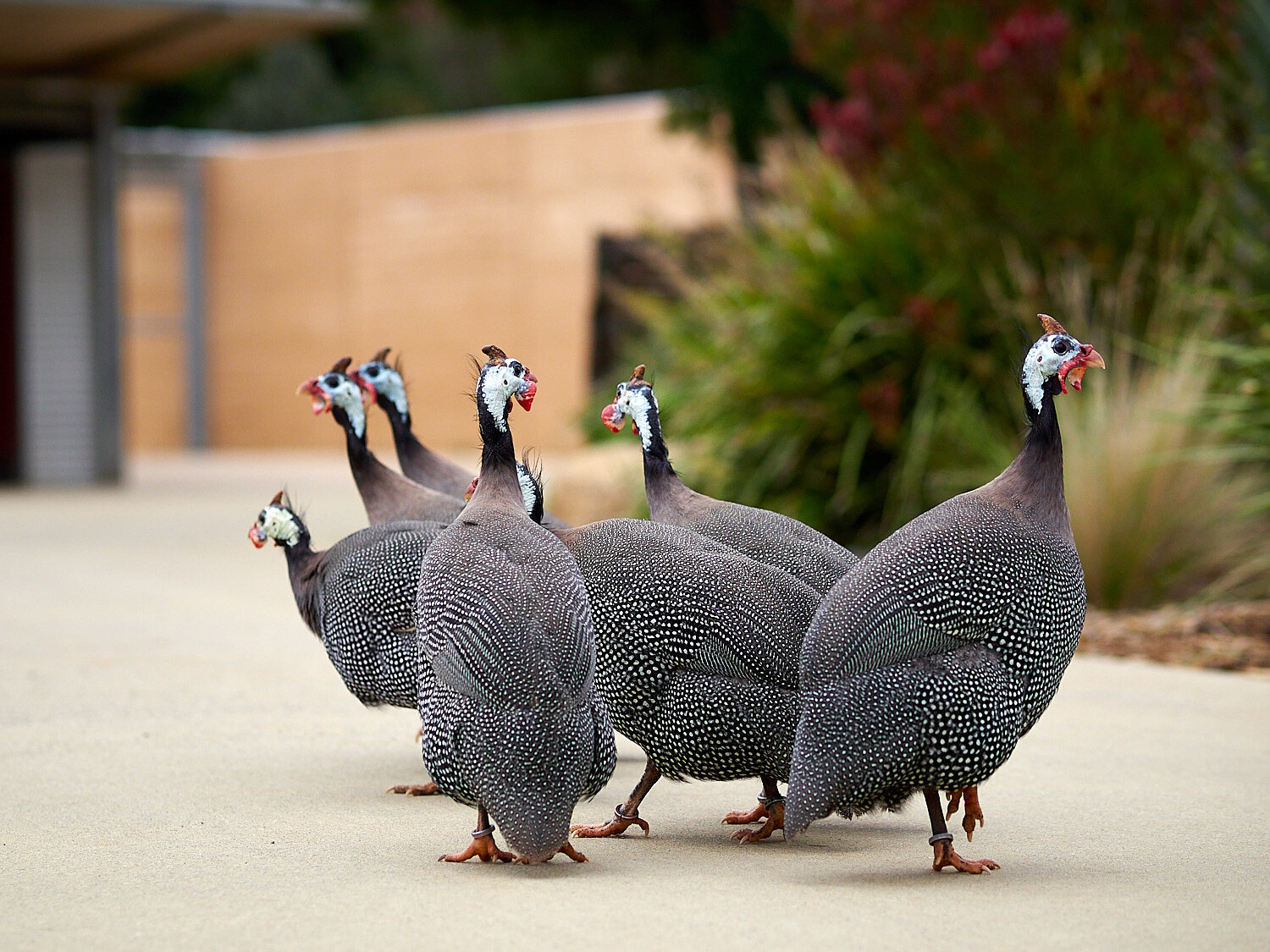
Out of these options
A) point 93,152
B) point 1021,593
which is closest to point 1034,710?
point 1021,593

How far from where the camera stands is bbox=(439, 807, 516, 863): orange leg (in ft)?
12.5

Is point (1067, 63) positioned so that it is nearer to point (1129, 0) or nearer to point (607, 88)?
point (1129, 0)

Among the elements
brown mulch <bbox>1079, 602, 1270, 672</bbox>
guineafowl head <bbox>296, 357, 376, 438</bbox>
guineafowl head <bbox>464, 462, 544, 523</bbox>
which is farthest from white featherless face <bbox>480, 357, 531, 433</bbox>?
brown mulch <bbox>1079, 602, 1270, 672</bbox>

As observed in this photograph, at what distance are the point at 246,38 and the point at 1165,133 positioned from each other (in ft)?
31.5

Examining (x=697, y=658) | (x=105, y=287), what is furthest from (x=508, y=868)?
(x=105, y=287)

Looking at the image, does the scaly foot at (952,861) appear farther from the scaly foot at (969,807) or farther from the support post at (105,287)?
the support post at (105,287)

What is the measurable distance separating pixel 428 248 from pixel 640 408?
1984 centimetres

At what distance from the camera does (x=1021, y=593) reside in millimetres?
3768

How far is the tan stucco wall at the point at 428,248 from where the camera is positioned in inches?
875

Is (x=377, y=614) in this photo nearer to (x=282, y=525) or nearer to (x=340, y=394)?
(x=282, y=525)

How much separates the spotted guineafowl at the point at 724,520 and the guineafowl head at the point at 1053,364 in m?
0.76

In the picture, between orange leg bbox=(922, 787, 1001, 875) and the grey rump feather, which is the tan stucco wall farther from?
orange leg bbox=(922, 787, 1001, 875)

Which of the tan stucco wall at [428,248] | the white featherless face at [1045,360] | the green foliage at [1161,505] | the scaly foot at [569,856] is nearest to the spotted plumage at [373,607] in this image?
the scaly foot at [569,856]

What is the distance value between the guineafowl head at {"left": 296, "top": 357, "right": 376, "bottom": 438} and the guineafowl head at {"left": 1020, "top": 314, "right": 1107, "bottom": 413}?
8.59ft
